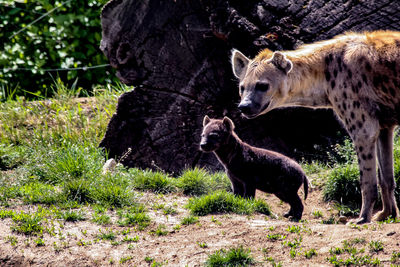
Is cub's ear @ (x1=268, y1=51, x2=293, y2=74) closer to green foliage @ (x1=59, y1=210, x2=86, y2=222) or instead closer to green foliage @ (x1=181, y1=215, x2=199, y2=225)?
green foliage @ (x1=181, y1=215, x2=199, y2=225)

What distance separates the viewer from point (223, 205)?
4625 mm

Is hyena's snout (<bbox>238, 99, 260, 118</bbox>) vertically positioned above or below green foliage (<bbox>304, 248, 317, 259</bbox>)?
above

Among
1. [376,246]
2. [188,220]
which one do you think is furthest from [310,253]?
[188,220]

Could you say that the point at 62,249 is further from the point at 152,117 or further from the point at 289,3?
the point at 289,3

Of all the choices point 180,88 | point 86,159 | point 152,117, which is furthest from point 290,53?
point 86,159

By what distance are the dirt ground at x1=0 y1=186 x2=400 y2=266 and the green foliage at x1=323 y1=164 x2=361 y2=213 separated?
116 centimetres

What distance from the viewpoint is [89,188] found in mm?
4898

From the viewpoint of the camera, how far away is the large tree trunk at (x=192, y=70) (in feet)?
18.0

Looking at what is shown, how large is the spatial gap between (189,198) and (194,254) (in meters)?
1.29

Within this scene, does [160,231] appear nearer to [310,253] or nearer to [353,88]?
[310,253]

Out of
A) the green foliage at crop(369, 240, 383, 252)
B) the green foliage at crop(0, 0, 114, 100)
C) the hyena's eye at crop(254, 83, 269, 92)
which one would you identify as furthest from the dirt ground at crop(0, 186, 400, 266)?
the green foliage at crop(0, 0, 114, 100)

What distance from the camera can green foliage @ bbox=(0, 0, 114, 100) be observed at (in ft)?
29.1

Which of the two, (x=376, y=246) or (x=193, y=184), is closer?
(x=376, y=246)

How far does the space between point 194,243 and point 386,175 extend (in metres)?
1.81
